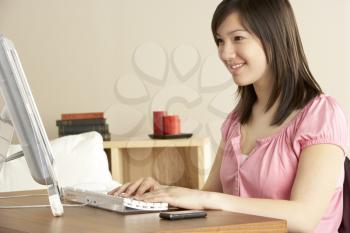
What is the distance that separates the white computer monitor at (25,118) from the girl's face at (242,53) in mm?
696

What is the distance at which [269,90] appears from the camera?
7.01 feet

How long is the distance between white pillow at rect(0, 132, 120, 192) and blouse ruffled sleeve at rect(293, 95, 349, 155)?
1.24 m

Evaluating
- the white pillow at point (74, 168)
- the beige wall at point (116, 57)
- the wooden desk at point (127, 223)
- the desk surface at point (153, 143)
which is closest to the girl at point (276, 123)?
the wooden desk at point (127, 223)

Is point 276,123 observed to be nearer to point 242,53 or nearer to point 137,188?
point 242,53

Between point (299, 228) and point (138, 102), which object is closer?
point (299, 228)

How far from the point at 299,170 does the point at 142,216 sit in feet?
1.69

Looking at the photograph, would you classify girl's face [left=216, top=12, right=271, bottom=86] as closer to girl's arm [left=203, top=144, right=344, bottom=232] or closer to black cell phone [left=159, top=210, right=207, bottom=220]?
girl's arm [left=203, top=144, right=344, bottom=232]

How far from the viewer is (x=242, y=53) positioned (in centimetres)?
209

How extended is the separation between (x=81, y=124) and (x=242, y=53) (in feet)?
6.08

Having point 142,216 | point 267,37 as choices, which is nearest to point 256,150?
point 267,37

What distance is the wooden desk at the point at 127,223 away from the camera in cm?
138

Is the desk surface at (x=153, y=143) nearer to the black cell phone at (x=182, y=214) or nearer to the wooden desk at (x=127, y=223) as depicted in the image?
the wooden desk at (x=127, y=223)

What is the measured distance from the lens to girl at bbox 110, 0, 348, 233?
187cm

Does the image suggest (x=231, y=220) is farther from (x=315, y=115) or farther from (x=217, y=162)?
(x=217, y=162)
